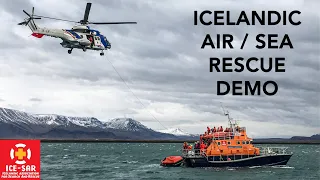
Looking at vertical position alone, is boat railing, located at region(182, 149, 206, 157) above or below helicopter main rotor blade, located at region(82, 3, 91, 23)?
below

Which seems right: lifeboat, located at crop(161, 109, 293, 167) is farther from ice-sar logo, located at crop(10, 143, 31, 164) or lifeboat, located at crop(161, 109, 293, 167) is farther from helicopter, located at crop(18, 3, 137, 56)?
ice-sar logo, located at crop(10, 143, 31, 164)

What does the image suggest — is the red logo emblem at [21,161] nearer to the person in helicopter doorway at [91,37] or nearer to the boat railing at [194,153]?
the person in helicopter doorway at [91,37]

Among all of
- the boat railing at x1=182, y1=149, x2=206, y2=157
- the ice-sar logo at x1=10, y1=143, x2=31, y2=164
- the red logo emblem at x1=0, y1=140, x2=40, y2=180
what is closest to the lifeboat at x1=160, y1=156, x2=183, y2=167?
the boat railing at x1=182, y1=149, x2=206, y2=157

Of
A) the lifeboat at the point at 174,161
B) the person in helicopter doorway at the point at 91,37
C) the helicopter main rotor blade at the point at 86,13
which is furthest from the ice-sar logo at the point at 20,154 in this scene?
the lifeboat at the point at 174,161

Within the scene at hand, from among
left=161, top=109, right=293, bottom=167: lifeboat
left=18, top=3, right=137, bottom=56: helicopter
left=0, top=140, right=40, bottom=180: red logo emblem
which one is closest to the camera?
left=0, top=140, right=40, bottom=180: red logo emblem

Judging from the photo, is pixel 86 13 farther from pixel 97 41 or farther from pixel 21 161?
pixel 21 161

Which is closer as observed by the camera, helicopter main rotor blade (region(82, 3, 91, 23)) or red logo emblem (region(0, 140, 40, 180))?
red logo emblem (region(0, 140, 40, 180))
